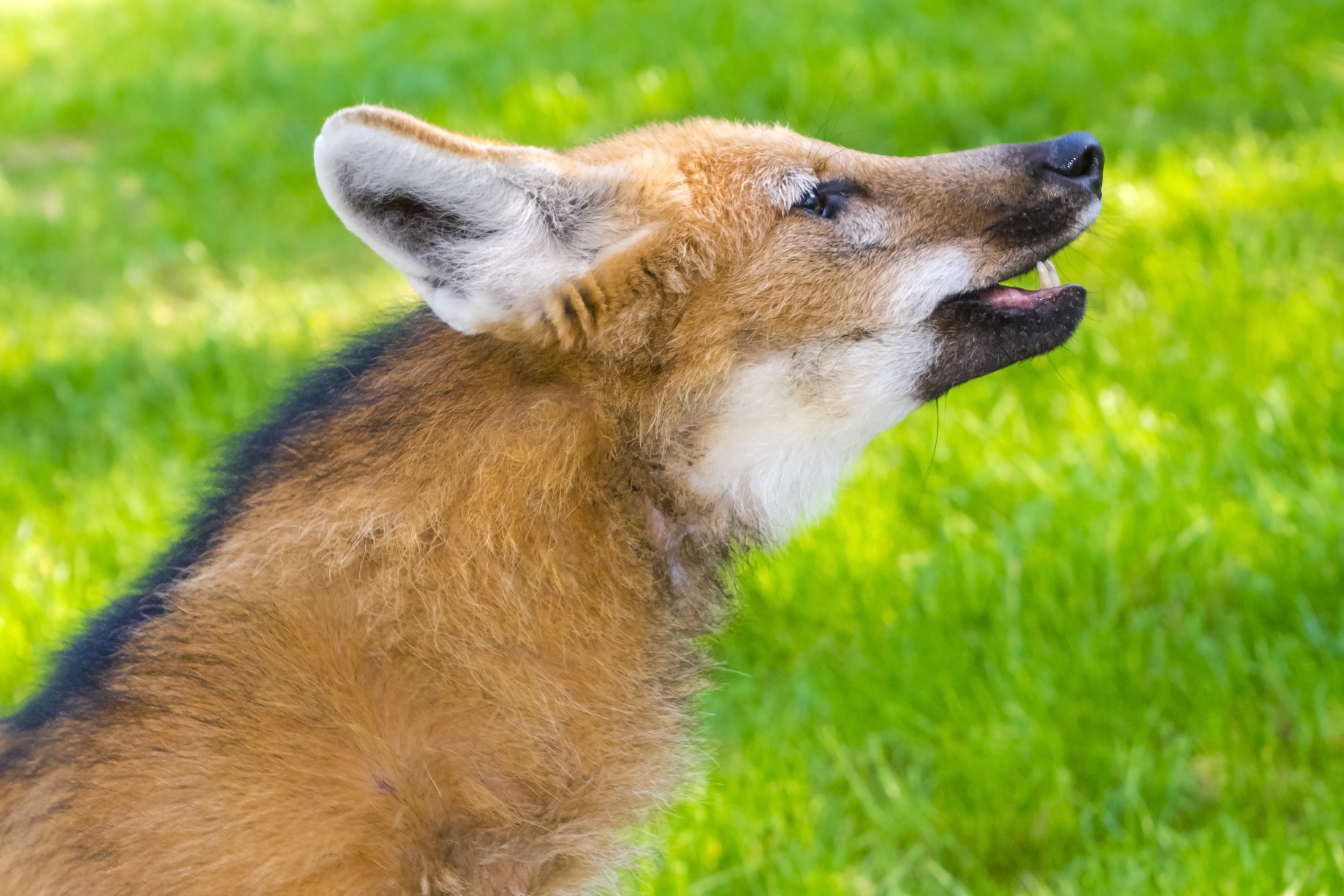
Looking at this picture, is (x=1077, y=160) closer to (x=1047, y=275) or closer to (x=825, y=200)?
(x=1047, y=275)

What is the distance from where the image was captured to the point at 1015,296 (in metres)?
2.50

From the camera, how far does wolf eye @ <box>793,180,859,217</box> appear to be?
2469 mm

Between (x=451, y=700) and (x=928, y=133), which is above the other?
(x=451, y=700)

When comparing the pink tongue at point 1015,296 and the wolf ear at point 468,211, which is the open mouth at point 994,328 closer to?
the pink tongue at point 1015,296

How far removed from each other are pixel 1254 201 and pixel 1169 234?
34cm

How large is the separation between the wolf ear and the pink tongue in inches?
27.4

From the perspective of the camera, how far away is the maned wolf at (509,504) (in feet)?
6.48

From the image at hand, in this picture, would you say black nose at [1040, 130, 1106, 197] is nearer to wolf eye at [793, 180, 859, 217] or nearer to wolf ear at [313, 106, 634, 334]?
wolf eye at [793, 180, 859, 217]

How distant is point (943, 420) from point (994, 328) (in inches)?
71.0

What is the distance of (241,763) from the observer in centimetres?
197

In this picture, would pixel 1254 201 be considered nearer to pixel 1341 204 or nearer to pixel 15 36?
pixel 1341 204

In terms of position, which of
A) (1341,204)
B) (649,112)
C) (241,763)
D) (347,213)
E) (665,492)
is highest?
(347,213)

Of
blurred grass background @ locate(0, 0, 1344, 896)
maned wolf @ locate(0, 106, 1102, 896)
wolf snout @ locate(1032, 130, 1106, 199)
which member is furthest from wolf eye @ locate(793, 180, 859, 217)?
blurred grass background @ locate(0, 0, 1344, 896)

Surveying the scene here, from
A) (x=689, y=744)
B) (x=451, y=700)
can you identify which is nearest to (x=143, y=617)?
(x=451, y=700)
